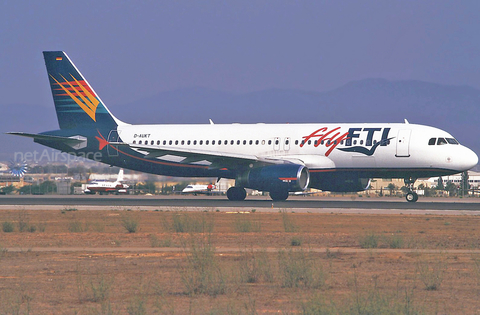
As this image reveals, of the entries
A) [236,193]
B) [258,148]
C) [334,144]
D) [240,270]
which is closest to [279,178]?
[334,144]

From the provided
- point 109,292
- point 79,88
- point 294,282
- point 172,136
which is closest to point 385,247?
point 294,282

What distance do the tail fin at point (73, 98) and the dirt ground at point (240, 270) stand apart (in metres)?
22.7

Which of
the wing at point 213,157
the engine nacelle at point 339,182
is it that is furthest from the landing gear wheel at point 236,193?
the engine nacelle at point 339,182

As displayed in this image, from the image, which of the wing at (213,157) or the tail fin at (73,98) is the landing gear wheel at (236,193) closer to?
the wing at (213,157)

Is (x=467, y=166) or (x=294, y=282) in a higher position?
(x=467, y=166)

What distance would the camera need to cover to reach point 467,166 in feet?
126

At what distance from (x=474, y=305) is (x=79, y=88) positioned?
40571 millimetres

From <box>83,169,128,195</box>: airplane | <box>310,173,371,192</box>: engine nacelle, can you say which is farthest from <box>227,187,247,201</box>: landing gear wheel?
<box>83,169,128,195</box>: airplane

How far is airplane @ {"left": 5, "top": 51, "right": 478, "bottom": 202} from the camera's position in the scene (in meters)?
38.8

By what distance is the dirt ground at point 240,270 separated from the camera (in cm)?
1104

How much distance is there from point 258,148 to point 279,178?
13.8ft

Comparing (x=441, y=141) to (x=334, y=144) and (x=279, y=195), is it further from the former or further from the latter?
(x=279, y=195)

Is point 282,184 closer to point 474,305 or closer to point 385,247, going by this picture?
point 385,247

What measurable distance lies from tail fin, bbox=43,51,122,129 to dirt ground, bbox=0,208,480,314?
74.5 feet
